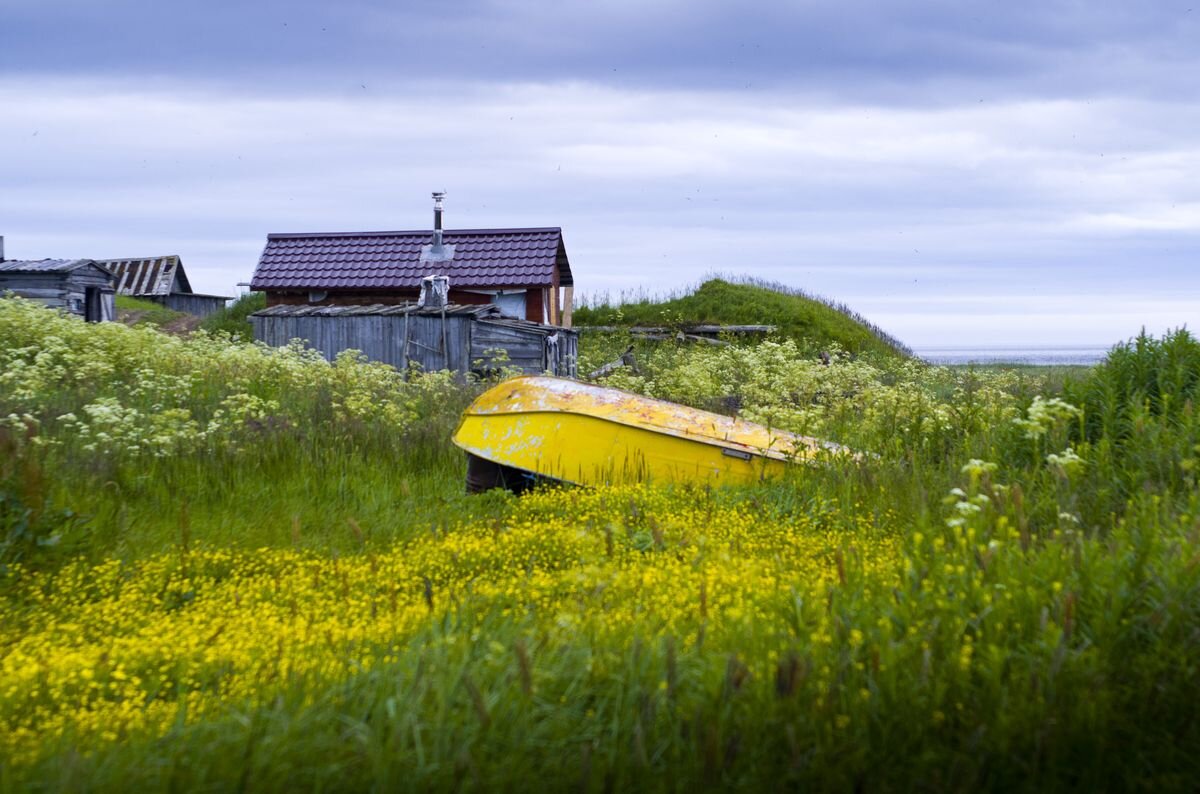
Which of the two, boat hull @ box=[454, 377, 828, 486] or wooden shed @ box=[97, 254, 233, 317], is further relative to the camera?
wooden shed @ box=[97, 254, 233, 317]

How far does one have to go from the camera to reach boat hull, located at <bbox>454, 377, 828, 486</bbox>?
6.93 m

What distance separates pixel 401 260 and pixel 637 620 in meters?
27.0

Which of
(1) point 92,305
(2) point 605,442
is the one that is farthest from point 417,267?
(2) point 605,442

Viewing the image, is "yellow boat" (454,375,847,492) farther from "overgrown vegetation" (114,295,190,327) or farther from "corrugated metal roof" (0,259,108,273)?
"overgrown vegetation" (114,295,190,327)

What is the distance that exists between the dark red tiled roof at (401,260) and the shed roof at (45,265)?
220 inches

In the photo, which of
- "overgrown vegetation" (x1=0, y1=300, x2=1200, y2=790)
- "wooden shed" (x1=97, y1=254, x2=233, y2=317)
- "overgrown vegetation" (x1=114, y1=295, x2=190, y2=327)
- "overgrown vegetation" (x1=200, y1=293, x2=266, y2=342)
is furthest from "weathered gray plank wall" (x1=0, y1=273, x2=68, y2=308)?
"overgrown vegetation" (x1=0, y1=300, x2=1200, y2=790)

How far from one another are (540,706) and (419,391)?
31.2 ft

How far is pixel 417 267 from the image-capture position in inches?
1142

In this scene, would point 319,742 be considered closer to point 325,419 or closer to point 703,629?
point 703,629

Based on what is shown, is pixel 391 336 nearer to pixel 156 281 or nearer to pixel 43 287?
pixel 43 287

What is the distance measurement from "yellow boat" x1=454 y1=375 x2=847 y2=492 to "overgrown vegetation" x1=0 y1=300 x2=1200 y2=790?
357 mm

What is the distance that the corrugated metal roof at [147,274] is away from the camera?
50.7 meters

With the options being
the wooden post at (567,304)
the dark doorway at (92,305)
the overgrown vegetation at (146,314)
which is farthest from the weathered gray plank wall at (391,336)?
the overgrown vegetation at (146,314)

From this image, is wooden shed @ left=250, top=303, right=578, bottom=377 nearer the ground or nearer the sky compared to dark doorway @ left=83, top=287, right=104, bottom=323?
nearer the ground
